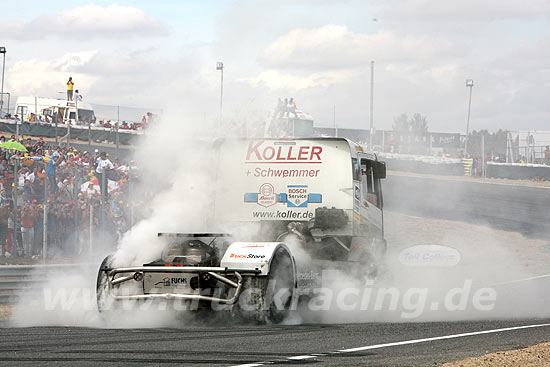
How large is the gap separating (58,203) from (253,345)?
10493 mm

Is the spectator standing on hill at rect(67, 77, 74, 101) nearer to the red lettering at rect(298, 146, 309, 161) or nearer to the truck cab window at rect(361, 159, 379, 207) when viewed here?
the truck cab window at rect(361, 159, 379, 207)

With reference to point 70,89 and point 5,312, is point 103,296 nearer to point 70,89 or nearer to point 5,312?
point 5,312

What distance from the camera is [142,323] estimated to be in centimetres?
972

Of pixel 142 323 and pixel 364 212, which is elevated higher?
pixel 364 212

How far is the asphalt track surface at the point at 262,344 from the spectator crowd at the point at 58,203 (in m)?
6.75

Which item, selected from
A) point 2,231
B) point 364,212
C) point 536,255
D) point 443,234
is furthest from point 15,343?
point 443,234

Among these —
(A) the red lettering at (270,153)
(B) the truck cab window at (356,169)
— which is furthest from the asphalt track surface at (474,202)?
(A) the red lettering at (270,153)

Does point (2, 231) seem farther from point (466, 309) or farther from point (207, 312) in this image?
point (466, 309)

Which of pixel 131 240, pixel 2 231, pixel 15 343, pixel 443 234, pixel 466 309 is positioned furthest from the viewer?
pixel 443 234

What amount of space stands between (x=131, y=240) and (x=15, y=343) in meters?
2.60

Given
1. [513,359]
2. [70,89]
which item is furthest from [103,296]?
[70,89]

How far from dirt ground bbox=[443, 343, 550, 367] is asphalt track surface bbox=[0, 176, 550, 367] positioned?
0.71 feet

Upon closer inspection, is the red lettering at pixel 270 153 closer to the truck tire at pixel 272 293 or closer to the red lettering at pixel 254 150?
the red lettering at pixel 254 150

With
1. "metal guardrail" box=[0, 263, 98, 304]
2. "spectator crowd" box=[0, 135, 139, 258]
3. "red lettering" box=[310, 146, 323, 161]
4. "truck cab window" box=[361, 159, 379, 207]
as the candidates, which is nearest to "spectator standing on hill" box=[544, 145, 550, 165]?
"spectator crowd" box=[0, 135, 139, 258]
